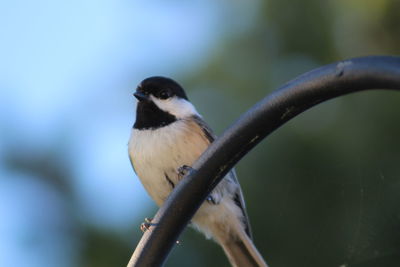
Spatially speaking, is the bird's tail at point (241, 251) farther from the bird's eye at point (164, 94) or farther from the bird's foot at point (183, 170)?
the bird's eye at point (164, 94)

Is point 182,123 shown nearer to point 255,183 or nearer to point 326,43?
point 255,183

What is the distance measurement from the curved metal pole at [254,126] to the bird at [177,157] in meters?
1.25

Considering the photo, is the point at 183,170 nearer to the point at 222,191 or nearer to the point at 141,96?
the point at 222,191

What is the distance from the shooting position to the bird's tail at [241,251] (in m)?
3.52

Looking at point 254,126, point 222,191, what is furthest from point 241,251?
point 254,126

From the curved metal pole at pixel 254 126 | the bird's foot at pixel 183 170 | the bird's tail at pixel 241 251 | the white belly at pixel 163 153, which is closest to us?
the curved metal pole at pixel 254 126

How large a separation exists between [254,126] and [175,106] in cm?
192

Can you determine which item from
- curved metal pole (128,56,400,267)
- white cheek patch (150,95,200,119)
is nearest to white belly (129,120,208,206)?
white cheek patch (150,95,200,119)

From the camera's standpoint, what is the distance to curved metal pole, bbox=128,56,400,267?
186 centimetres

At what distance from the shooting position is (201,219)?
3.97m

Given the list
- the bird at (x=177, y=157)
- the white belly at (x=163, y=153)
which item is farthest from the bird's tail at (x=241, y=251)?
the white belly at (x=163, y=153)

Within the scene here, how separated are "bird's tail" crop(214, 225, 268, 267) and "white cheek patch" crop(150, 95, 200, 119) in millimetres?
684

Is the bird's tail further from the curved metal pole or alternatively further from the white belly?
the curved metal pole

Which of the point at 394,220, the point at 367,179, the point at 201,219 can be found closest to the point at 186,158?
the point at 201,219
